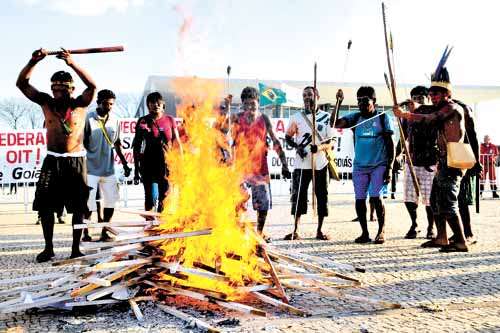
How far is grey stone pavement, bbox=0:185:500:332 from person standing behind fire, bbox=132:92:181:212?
146cm

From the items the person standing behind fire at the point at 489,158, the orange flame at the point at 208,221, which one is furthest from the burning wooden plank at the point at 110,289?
the person standing behind fire at the point at 489,158

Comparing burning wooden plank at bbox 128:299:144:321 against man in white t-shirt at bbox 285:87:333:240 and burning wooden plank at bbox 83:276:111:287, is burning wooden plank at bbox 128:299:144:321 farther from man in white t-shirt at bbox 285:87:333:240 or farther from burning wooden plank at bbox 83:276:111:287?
man in white t-shirt at bbox 285:87:333:240

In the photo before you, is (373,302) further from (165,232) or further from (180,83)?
(180,83)

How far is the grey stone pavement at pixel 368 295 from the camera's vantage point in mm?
3490

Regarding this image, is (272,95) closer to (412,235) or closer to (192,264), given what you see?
(412,235)

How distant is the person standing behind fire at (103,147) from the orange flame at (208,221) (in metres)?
3.14

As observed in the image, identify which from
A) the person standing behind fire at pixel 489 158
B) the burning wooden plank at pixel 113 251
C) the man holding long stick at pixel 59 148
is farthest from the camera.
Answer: the person standing behind fire at pixel 489 158

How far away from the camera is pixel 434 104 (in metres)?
6.73

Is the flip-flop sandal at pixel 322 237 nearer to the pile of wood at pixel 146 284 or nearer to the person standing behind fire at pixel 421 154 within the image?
the person standing behind fire at pixel 421 154

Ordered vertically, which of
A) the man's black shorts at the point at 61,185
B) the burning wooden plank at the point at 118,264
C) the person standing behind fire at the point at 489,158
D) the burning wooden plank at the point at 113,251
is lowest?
the burning wooden plank at the point at 118,264

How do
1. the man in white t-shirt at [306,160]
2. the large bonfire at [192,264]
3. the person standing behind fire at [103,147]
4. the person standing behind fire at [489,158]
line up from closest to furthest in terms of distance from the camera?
the large bonfire at [192,264] → the person standing behind fire at [103,147] → the man in white t-shirt at [306,160] → the person standing behind fire at [489,158]

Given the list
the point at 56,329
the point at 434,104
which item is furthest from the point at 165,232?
the point at 434,104

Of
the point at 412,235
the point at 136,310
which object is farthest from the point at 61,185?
the point at 412,235

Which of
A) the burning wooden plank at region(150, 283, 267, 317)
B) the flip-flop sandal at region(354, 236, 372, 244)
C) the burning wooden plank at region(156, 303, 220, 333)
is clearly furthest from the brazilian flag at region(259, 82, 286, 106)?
the burning wooden plank at region(156, 303, 220, 333)
